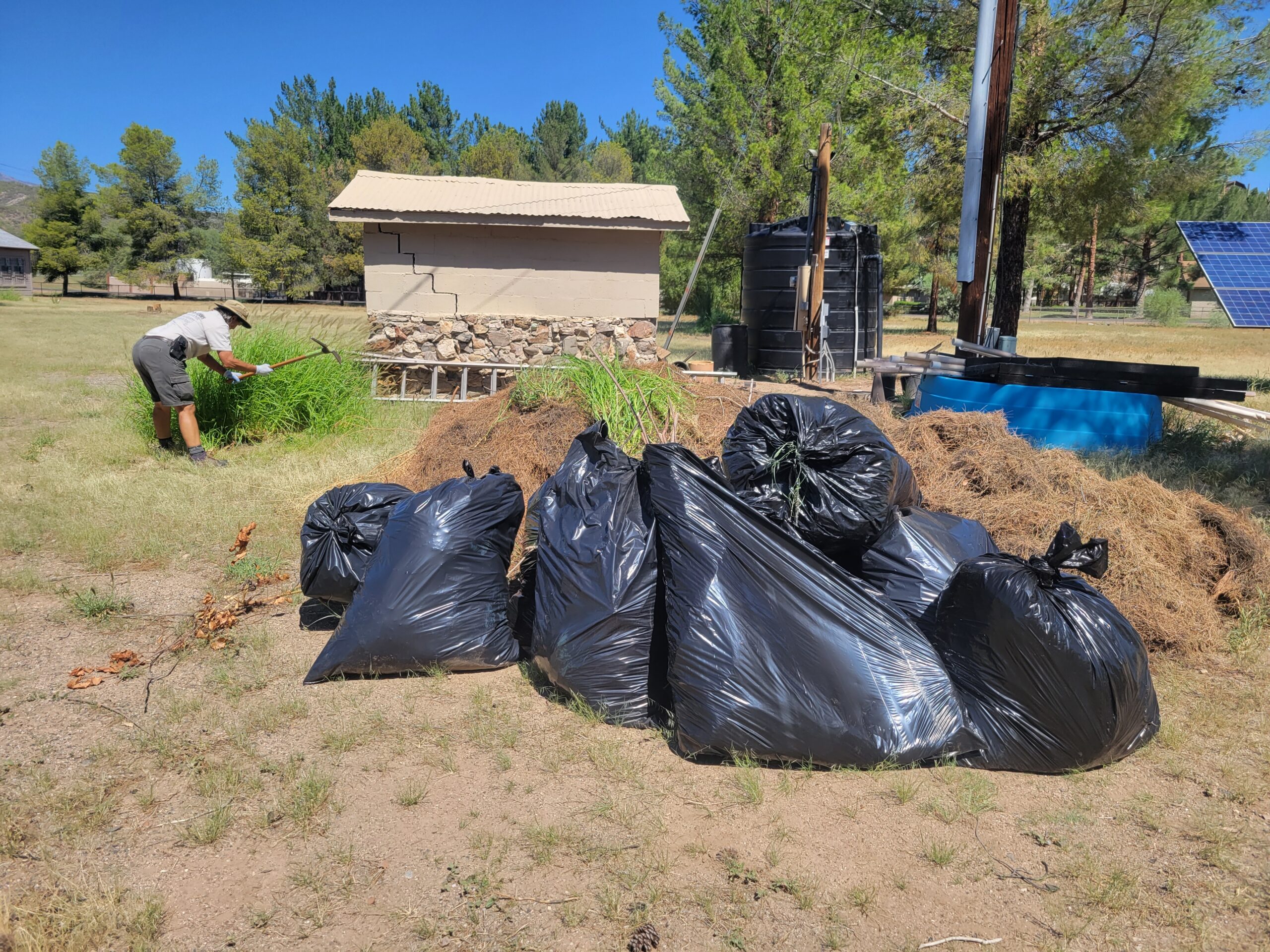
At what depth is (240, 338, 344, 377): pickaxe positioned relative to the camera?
22.7 feet

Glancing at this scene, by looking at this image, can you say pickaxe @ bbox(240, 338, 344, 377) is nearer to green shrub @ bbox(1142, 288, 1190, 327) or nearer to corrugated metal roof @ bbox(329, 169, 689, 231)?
corrugated metal roof @ bbox(329, 169, 689, 231)

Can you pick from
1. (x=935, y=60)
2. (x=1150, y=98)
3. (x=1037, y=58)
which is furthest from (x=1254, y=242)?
(x=935, y=60)

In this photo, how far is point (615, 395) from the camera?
4758 mm

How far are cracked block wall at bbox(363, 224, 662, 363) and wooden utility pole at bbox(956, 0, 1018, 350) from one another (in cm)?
374

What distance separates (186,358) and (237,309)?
1.10 m

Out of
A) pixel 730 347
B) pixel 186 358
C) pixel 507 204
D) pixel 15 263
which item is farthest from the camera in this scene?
pixel 15 263

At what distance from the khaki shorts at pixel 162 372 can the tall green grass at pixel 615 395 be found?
292 centimetres

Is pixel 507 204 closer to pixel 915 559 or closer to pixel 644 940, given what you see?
pixel 915 559

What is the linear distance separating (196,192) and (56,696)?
4564 cm

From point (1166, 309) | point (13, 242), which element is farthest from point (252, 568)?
point (13, 242)

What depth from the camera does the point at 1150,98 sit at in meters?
10.1

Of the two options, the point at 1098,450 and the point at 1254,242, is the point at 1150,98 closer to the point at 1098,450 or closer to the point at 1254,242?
the point at 1254,242

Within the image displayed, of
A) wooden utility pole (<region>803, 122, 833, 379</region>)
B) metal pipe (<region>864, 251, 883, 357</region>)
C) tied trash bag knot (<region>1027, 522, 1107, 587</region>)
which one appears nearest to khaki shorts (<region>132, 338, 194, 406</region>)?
tied trash bag knot (<region>1027, 522, 1107, 587</region>)

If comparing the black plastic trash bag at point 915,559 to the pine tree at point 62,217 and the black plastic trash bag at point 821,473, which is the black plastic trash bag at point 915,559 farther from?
the pine tree at point 62,217
